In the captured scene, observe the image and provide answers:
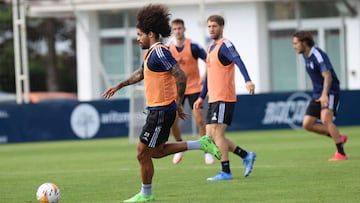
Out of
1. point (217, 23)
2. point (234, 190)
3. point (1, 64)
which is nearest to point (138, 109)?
point (217, 23)

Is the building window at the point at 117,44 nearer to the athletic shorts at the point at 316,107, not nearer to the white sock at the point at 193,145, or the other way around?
the athletic shorts at the point at 316,107

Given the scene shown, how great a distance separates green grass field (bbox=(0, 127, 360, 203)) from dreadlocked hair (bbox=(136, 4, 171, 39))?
6.70 ft

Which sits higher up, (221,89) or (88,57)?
(88,57)

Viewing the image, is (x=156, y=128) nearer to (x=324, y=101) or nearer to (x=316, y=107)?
(x=324, y=101)

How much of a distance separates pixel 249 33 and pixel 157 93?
27169 mm

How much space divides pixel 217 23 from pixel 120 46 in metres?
27.5

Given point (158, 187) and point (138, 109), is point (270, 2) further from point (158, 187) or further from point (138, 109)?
point (158, 187)

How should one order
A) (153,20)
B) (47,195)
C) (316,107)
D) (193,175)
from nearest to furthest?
(47,195), (153,20), (193,175), (316,107)

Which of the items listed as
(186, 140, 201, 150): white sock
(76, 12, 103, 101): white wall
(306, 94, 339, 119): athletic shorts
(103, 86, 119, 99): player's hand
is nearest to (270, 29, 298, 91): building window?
(76, 12, 103, 101): white wall

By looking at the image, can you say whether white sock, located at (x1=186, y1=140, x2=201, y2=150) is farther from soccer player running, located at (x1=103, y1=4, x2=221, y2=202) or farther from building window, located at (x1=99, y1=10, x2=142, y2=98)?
building window, located at (x1=99, y1=10, x2=142, y2=98)

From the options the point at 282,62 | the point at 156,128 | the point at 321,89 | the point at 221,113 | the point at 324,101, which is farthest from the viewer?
the point at 282,62

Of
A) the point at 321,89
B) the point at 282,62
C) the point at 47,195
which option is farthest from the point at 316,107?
the point at 282,62

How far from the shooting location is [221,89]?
1485cm

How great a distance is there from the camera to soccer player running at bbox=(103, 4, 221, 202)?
39.7 feet
